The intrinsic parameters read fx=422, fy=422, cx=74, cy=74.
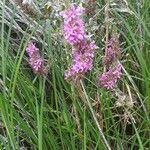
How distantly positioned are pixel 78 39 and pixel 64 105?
0.93 ft

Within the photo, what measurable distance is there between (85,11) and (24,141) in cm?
45

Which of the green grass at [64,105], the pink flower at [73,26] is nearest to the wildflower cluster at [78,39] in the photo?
the pink flower at [73,26]

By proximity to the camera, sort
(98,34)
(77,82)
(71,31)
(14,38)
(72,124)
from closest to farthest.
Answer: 1. (71,31)
2. (77,82)
3. (72,124)
4. (98,34)
5. (14,38)

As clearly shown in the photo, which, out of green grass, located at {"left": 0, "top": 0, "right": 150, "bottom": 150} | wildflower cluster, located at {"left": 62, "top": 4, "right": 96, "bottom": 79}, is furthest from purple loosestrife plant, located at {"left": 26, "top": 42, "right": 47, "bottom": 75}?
wildflower cluster, located at {"left": 62, "top": 4, "right": 96, "bottom": 79}

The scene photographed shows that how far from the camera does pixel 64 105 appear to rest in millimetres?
1061

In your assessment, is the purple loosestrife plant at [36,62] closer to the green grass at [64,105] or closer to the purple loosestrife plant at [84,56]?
the green grass at [64,105]

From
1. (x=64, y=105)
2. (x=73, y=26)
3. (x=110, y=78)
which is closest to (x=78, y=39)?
(x=73, y=26)

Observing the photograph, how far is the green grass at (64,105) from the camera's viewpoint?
0.99m

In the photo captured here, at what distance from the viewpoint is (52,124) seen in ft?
3.73

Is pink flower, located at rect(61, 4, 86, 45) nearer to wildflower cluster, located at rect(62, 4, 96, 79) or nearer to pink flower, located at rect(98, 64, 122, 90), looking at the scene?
wildflower cluster, located at rect(62, 4, 96, 79)

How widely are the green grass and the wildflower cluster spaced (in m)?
0.11

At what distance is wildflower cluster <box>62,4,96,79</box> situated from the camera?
81 centimetres

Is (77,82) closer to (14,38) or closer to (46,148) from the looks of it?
(46,148)

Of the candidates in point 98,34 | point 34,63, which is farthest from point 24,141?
A: point 98,34
